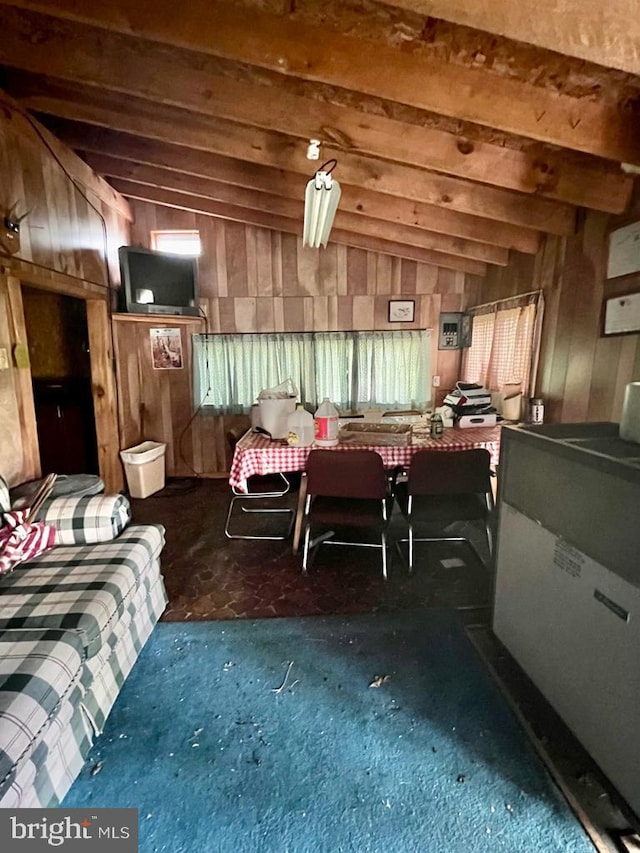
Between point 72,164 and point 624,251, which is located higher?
point 72,164

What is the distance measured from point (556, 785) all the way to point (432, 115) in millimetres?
2905

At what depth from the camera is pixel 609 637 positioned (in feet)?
3.93

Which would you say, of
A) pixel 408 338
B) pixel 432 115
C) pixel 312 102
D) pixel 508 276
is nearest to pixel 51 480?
pixel 312 102

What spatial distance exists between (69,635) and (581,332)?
3.29 meters

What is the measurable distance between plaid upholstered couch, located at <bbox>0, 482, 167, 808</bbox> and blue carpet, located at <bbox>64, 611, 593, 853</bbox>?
0.16 meters

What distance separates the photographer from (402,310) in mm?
4336

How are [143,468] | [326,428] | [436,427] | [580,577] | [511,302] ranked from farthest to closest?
[143,468], [511,302], [436,427], [326,428], [580,577]

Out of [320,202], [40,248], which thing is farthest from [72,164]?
[320,202]

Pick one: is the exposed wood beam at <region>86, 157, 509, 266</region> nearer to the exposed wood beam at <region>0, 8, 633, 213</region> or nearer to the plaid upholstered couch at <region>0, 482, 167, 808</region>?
the exposed wood beam at <region>0, 8, 633, 213</region>

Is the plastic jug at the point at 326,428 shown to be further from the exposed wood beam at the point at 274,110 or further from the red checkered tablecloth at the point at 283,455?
the exposed wood beam at the point at 274,110

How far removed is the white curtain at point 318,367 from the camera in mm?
4348

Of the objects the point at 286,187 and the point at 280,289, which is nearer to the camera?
the point at 286,187

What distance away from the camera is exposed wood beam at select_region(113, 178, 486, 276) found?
3865 millimetres

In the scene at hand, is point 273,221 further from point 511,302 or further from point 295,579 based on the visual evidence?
point 295,579
